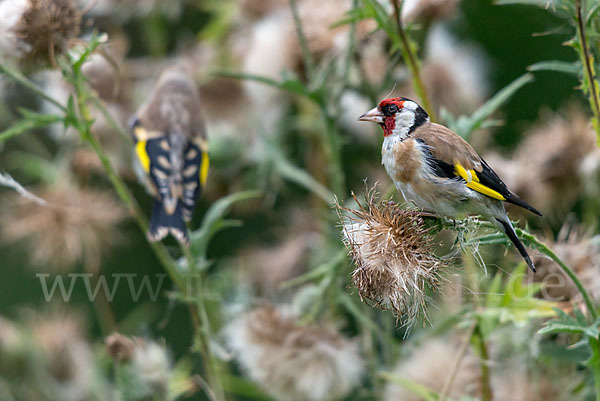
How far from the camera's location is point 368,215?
2.52 ft

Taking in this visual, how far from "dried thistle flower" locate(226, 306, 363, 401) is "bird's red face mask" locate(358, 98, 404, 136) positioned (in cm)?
41

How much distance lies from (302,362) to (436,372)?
0.20 m

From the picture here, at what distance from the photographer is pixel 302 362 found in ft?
3.83

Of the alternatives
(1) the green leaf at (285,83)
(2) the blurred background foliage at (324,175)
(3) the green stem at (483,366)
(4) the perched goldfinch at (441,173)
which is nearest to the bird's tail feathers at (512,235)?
(4) the perched goldfinch at (441,173)

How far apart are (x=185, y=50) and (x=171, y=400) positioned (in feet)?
2.73

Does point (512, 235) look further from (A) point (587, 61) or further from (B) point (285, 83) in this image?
(B) point (285, 83)

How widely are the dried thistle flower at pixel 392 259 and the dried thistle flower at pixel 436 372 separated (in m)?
0.35

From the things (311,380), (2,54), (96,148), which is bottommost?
(311,380)

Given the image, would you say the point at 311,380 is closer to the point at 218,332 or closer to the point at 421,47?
the point at 218,332

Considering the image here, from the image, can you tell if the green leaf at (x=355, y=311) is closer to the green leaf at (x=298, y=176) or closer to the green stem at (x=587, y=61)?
the green leaf at (x=298, y=176)

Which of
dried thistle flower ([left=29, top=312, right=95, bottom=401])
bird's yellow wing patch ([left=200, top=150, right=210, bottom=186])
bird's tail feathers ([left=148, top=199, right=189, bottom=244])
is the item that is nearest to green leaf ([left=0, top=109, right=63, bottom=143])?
bird's tail feathers ([left=148, top=199, right=189, bottom=244])

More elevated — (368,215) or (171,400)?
(368,215)

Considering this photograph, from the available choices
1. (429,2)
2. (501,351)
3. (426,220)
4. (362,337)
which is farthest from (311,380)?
(429,2)

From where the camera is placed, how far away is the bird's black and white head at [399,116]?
85cm
